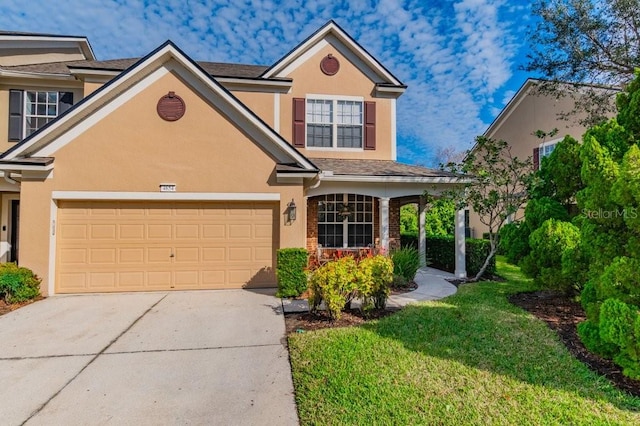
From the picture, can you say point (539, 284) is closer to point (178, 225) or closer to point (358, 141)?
point (358, 141)

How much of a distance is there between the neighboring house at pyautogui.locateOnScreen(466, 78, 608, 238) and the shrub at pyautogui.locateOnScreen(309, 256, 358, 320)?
1263cm

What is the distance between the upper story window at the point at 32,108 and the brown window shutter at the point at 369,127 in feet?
34.5

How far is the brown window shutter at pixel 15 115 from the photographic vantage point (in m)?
10.6

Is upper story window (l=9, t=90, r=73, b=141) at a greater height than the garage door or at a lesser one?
greater

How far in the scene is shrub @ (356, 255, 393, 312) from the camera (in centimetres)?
625

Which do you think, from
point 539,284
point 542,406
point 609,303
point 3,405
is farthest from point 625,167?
point 3,405

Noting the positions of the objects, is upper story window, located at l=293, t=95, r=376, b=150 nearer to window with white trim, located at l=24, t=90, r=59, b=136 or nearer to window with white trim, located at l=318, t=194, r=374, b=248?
window with white trim, located at l=318, t=194, r=374, b=248

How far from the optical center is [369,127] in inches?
485

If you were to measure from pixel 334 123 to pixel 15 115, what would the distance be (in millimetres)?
10889

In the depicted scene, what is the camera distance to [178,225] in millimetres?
8617

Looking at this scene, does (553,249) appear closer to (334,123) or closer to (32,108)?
(334,123)

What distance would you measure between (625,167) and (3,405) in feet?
26.3

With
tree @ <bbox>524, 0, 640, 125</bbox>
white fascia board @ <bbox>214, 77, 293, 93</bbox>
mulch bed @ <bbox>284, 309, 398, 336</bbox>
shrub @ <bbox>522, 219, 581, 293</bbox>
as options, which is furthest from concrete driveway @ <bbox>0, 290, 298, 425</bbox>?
tree @ <bbox>524, 0, 640, 125</bbox>

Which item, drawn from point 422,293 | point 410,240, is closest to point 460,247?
point 422,293
